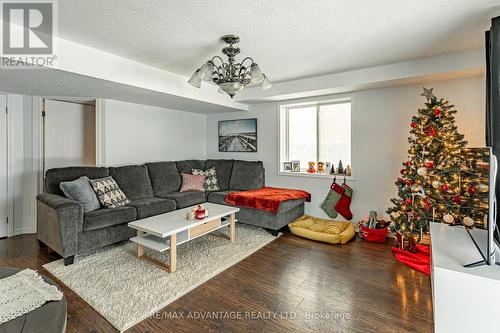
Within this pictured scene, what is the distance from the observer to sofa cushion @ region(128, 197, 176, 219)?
10.9ft

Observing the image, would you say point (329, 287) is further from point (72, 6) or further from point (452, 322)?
point (72, 6)

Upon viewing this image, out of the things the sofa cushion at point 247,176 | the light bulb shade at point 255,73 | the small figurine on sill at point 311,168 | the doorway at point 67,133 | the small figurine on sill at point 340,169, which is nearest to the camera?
the light bulb shade at point 255,73

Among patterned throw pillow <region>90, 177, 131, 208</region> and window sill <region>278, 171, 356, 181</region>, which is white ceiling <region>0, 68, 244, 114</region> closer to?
patterned throw pillow <region>90, 177, 131, 208</region>

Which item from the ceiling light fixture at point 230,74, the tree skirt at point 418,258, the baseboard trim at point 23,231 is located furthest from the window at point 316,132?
the baseboard trim at point 23,231

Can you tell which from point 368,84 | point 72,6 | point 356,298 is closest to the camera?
point 72,6

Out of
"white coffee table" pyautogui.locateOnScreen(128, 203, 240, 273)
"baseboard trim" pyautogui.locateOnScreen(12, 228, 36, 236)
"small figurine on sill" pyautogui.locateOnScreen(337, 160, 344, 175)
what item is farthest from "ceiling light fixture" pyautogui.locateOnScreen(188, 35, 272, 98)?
"baseboard trim" pyautogui.locateOnScreen(12, 228, 36, 236)

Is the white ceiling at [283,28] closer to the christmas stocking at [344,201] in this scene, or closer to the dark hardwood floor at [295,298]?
the christmas stocking at [344,201]

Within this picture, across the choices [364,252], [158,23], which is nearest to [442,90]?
[364,252]

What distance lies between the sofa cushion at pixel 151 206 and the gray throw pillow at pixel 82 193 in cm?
46

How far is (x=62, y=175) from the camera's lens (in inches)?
126

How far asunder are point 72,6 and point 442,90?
411 cm

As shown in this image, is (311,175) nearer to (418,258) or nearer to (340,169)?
(340,169)

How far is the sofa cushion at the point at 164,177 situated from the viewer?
4.24m

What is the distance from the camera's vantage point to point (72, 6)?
6.16 feet
